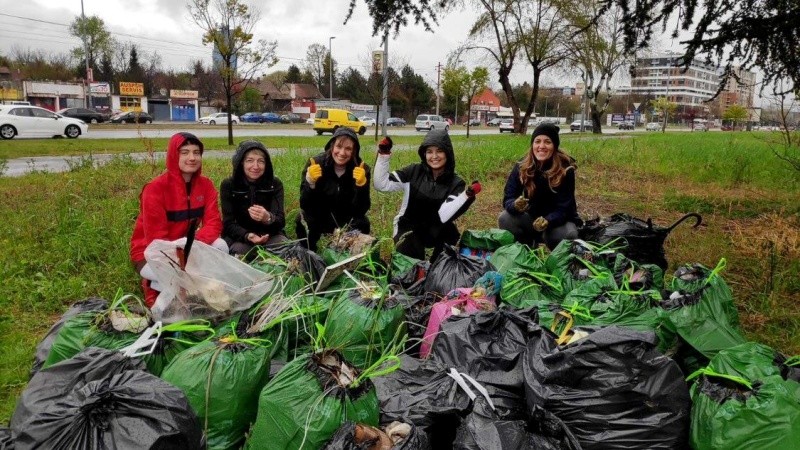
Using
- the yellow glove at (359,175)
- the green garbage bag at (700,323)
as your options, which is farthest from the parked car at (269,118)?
the green garbage bag at (700,323)

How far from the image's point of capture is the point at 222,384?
6.12 ft

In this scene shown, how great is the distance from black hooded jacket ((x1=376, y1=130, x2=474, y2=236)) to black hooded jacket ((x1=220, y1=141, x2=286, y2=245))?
2.63 feet

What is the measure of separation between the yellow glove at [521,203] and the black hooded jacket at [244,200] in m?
1.75

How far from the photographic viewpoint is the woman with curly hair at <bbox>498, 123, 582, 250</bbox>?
4.04 m

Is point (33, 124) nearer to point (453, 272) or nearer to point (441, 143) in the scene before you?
point (441, 143)

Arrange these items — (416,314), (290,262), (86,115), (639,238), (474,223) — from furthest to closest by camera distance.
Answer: (86,115), (474,223), (639,238), (290,262), (416,314)

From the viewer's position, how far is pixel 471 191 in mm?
3699

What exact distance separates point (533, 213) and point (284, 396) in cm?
294

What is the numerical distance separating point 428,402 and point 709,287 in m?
1.44

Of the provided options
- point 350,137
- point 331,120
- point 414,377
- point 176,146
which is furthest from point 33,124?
point 414,377

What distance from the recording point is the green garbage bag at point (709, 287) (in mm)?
2402

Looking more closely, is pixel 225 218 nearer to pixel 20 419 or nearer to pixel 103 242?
pixel 103 242

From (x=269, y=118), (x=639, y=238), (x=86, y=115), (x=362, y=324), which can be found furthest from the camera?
(x=269, y=118)

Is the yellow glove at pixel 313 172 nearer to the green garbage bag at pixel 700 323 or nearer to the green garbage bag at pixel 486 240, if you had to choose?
the green garbage bag at pixel 486 240
